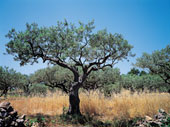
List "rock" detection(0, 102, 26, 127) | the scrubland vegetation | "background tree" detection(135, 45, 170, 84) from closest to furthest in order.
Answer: "rock" detection(0, 102, 26, 127)
the scrubland vegetation
"background tree" detection(135, 45, 170, 84)

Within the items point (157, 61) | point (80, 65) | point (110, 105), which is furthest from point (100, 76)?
point (80, 65)

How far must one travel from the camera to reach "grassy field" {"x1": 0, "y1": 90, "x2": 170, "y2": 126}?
7.22m

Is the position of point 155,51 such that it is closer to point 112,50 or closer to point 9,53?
point 112,50

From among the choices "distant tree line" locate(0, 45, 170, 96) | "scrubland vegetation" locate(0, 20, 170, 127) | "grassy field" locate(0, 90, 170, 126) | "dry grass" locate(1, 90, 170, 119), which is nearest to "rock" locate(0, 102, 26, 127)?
"scrubland vegetation" locate(0, 20, 170, 127)

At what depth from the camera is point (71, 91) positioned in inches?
270

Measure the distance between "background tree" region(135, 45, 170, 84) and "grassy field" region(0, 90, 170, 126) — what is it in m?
4.61

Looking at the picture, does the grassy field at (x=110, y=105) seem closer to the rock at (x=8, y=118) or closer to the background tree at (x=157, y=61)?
the rock at (x=8, y=118)

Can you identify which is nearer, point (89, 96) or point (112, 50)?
point (112, 50)

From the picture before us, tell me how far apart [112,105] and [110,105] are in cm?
15

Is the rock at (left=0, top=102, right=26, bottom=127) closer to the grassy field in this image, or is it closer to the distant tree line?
the grassy field

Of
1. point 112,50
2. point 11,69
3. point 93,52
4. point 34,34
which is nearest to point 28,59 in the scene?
point 34,34

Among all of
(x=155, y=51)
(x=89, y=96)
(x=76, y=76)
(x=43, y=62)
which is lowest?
(x=89, y=96)

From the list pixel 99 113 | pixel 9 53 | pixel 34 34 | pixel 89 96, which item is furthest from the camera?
pixel 89 96

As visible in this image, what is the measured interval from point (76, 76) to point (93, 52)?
1.63 metres
